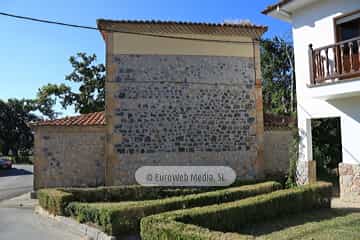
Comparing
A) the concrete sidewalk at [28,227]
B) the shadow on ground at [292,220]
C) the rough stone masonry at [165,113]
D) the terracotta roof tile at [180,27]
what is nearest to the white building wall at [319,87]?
the shadow on ground at [292,220]

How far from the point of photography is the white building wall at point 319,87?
347 inches

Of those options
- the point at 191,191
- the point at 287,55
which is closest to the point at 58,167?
the point at 191,191

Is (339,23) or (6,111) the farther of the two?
(6,111)

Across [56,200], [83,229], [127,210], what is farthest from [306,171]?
[56,200]

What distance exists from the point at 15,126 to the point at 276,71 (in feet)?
114

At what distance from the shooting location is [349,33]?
884 centimetres

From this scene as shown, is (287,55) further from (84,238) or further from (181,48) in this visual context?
(84,238)

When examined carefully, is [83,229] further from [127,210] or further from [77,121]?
[77,121]

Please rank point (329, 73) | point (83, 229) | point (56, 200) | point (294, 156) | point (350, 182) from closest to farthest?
1. point (83, 229)
2. point (56, 200)
3. point (329, 73)
4. point (350, 182)
5. point (294, 156)

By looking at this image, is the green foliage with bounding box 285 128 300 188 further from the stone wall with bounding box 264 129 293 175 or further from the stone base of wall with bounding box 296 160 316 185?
the stone wall with bounding box 264 129 293 175

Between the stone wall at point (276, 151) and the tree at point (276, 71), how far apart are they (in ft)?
22.4

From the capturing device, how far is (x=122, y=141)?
11.9 meters

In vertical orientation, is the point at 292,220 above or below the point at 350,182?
below

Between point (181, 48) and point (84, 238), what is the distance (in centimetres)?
805
